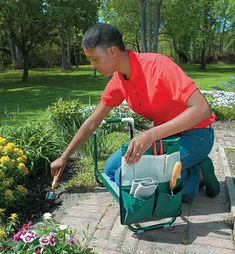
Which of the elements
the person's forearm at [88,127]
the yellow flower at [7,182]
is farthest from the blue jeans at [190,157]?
the yellow flower at [7,182]

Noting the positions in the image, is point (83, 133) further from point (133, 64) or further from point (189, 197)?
point (189, 197)

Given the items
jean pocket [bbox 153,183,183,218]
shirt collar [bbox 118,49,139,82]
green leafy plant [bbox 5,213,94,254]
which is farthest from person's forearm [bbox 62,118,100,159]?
green leafy plant [bbox 5,213,94,254]

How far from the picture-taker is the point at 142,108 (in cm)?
302

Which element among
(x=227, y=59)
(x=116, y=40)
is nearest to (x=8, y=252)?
(x=116, y=40)

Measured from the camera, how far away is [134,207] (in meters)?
2.61

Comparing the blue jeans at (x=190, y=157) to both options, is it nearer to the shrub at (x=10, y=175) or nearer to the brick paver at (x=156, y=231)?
the brick paver at (x=156, y=231)

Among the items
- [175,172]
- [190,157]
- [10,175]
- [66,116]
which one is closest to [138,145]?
[175,172]

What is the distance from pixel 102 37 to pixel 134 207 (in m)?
1.16

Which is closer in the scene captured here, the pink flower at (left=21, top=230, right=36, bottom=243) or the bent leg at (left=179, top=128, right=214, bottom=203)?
the pink flower at (left=21, top=230, right=36, bottom=243)

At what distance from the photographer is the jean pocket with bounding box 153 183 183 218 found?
2699mm

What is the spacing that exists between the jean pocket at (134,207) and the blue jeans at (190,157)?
1.45 feet

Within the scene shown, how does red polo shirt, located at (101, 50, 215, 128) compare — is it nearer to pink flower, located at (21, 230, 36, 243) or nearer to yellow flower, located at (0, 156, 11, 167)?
yellow flower, located at (0, 156, 11, 167)

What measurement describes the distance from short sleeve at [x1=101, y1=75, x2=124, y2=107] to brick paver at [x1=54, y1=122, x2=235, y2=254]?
873mm

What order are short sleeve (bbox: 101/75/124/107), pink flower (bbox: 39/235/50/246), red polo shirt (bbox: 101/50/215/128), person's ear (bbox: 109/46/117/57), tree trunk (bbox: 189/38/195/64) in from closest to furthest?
1. pink flower (bbox: 39/235/50/246)
2. red polo shirt (bbox: 101/50/215/128)
3. person's ear (bbox: 109/46/117/57)
4. short sleeve (bbox: 101/75/124/107)
5. tree trunk (bbox: 189/38/195/64)
